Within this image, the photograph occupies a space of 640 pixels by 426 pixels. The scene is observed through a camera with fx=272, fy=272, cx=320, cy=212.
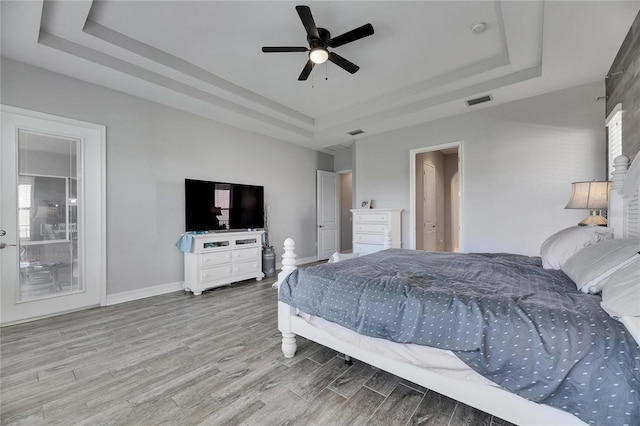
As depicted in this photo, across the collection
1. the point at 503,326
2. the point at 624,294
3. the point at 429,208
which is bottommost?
the point at 503,326

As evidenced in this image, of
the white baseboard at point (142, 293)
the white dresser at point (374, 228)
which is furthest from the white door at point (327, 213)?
the white baseboard at point (142, 293)

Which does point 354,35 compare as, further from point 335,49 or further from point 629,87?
point 629,87

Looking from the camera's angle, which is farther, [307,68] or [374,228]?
[374,228]

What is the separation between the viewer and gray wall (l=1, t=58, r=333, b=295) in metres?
2.95

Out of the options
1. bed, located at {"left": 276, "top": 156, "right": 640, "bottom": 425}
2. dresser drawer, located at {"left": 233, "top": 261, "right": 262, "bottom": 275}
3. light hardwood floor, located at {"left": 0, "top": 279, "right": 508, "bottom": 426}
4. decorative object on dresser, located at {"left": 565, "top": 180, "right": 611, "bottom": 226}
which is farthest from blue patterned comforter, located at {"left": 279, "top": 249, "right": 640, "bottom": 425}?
dresser drawer, located at {"left": 233, "top": 261, "right": 262, "bottom": 275}

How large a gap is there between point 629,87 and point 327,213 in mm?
4934

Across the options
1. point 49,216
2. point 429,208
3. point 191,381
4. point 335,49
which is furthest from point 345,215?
point 191,381

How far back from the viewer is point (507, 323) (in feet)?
3.94

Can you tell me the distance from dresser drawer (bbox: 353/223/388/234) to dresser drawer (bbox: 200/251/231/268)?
2.21m

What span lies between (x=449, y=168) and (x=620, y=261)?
6087mm

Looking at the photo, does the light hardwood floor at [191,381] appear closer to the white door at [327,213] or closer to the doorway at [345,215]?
the white door at [327,213]

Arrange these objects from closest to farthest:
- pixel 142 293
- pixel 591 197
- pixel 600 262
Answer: pixel 600 262 < pixel 591 197 < pixel 142 293

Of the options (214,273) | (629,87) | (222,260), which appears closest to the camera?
(629,87)

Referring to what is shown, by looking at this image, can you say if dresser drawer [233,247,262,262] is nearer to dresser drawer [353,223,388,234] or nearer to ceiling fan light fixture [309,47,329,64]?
dresser drawer [353,223,388,234]
